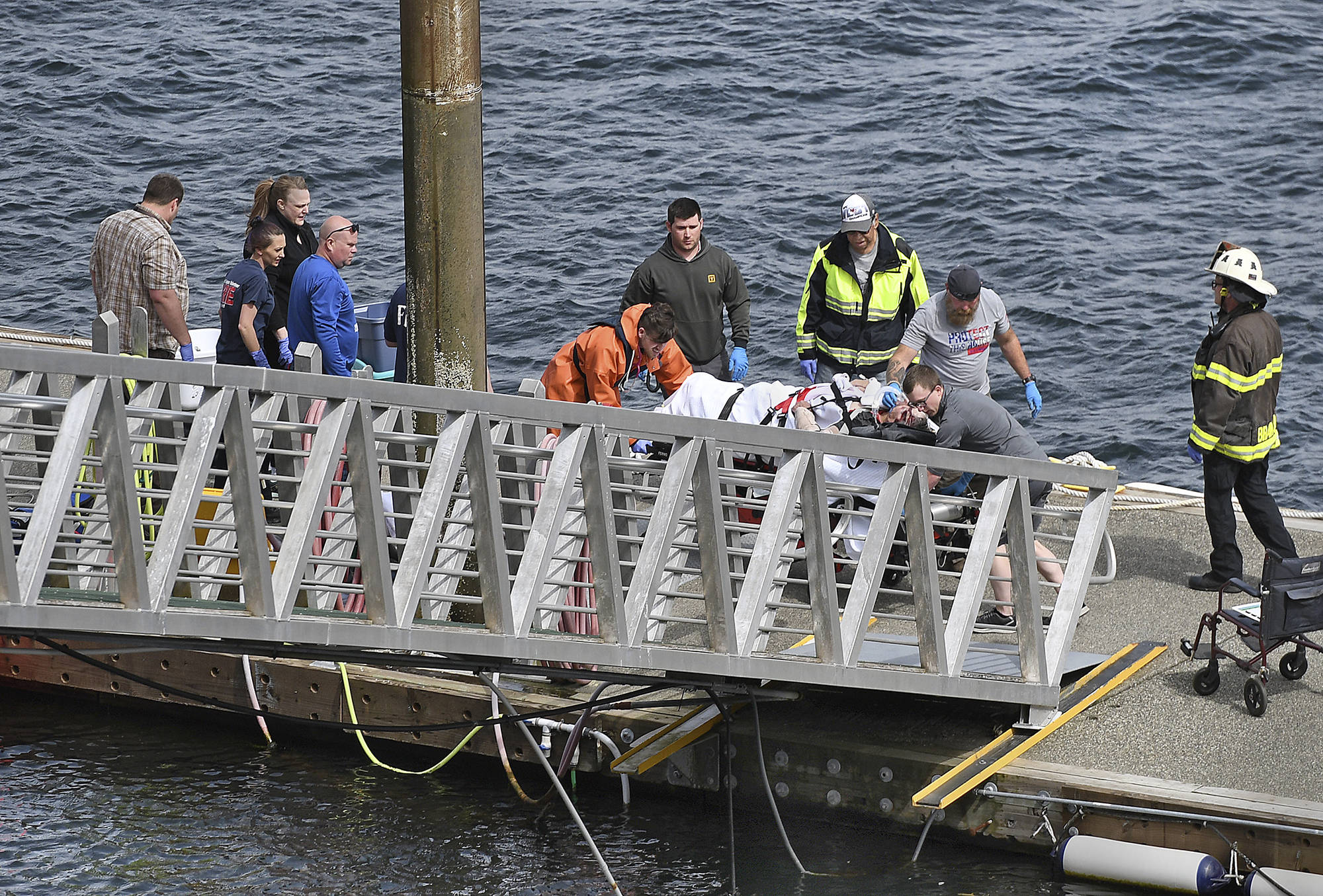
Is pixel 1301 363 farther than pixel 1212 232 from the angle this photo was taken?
No

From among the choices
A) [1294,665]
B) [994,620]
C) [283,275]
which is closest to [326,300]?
[283,275]

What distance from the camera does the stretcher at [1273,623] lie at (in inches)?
286

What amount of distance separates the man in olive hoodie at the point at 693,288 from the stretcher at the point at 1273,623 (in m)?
3.54

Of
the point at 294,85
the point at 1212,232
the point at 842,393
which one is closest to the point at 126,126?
the point at 294,85

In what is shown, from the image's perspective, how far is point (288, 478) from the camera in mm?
6949

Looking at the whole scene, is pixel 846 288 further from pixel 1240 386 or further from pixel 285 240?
pixel 285 240

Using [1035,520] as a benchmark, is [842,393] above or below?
above

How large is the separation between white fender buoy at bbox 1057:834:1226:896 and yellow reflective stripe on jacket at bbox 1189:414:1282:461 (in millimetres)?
2357

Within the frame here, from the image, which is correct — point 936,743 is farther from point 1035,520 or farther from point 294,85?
point 294,85

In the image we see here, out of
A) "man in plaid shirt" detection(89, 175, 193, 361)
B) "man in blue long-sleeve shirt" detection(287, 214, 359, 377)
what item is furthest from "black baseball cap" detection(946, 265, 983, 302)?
"man in plaid shirt" detection(89, 175, 193, 361)

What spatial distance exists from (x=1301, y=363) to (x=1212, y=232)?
136 inches

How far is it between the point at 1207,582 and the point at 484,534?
4.45 metres

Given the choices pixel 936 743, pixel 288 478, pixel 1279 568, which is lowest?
pixel 936 743

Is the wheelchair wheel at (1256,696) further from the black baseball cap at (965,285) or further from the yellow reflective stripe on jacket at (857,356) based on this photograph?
the yellow reflective stripe on jacket at (857,356)
